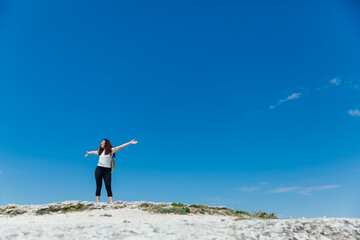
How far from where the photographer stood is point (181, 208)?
55.0 feet

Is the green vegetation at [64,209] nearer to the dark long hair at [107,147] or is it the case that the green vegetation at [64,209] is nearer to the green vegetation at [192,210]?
the green vegetation at [192,210]

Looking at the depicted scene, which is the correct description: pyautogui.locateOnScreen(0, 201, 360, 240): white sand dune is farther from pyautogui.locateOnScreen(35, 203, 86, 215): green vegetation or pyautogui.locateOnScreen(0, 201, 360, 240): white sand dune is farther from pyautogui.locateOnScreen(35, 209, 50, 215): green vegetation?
pyautogui.locateOnScreen(35, 203, 86, 215): green vegetation

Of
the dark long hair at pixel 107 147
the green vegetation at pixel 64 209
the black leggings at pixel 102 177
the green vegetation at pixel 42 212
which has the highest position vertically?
the dark long hair at pixel 107 147

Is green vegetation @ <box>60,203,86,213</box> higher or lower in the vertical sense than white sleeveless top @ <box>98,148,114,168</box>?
lower

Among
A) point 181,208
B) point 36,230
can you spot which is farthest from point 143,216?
point 36,230

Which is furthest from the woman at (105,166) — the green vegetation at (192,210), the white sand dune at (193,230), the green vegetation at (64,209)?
the white sand dune at (193,230)

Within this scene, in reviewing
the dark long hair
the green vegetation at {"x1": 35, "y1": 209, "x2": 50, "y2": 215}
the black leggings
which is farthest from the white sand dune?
the dark long hair

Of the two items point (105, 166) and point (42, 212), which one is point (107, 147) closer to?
point (105, 166)

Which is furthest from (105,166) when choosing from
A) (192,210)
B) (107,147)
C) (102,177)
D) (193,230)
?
(193,230)

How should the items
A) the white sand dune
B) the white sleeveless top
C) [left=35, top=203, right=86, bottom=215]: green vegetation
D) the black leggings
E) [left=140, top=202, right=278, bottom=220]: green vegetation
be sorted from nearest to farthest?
the white sand dune, [left=35, top=203, right=86, bottom=215]: green vegetation, [left=140, top=202, right=278, bottom=220]: green vegetation, the black leggings, the white sleeveless top

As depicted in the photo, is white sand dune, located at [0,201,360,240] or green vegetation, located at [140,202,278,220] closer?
white sand dune, located at [0,201,360,240]

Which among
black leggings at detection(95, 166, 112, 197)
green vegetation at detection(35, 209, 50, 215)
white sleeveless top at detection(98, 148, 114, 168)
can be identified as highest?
white sleeveless top at detection(98, 148, 114, 168)

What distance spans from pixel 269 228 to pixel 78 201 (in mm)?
11808

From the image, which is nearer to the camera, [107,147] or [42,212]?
[42,212]
